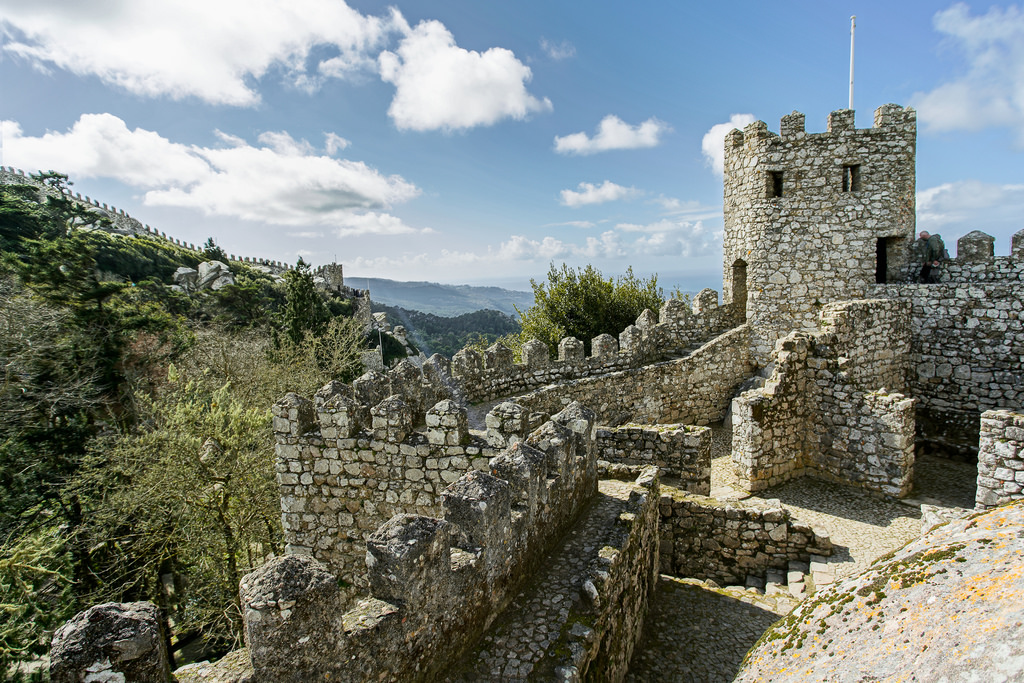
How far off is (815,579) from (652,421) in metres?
5.66

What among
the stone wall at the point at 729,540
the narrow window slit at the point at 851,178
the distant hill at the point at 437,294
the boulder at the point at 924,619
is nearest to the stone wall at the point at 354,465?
the stone wall at the point at 729,540

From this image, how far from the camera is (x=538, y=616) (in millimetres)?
3666

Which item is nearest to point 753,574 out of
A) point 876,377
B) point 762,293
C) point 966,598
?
point 966,598

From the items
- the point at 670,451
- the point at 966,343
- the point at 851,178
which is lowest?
the point at 670,451

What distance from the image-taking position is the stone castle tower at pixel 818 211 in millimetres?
10531

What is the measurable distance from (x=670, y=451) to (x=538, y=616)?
15.2 feet

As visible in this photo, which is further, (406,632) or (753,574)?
(753,574)

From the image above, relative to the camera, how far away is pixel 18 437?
1114cm

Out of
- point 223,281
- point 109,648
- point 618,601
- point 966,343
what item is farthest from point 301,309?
point 109,648

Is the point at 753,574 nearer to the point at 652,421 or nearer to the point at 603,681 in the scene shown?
the point at 603,681

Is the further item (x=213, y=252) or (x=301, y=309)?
(x=213, y=252)

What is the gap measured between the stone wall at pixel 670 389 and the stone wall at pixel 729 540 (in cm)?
407

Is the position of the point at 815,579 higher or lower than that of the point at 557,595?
lower

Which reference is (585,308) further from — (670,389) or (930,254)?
(930,254)
